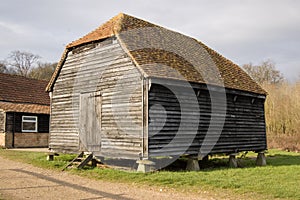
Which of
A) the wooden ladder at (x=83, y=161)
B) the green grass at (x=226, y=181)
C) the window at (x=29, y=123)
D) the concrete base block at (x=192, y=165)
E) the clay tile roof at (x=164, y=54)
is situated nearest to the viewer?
the green grass at (x=226, y=181)

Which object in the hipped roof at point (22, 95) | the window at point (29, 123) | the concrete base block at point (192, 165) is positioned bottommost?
the concrete base block at point (192, 165)

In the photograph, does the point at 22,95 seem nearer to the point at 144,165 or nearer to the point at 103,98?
the point at 103,98

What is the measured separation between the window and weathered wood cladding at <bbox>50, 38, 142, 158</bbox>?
11970 millimetres

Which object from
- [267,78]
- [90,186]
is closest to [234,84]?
[90,186]

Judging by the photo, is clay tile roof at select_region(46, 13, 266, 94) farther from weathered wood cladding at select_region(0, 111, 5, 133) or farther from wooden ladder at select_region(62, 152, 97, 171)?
weathered wood cladding at select_region(0, 111, 5, 133)

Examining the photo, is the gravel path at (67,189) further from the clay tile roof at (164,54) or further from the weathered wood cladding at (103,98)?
the clay tile roof at (164,54)

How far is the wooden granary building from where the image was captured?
42.8 ft

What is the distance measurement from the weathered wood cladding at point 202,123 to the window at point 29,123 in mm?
18415

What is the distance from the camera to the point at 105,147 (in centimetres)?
1427

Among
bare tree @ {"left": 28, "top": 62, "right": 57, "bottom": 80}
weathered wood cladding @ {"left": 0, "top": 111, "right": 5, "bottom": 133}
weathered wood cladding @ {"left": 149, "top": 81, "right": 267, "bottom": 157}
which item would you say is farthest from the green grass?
bare tree @ {"left": 28, "top": 62, "right": 57, "bottom": 80}

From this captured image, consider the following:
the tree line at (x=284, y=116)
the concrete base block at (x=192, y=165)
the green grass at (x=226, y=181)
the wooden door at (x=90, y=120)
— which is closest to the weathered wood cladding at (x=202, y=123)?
the concrete base block at (x=192, y=165)

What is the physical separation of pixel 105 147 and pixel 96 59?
4094 millimetres

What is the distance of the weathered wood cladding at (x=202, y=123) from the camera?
12.9 meters

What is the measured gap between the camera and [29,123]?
2830cm
